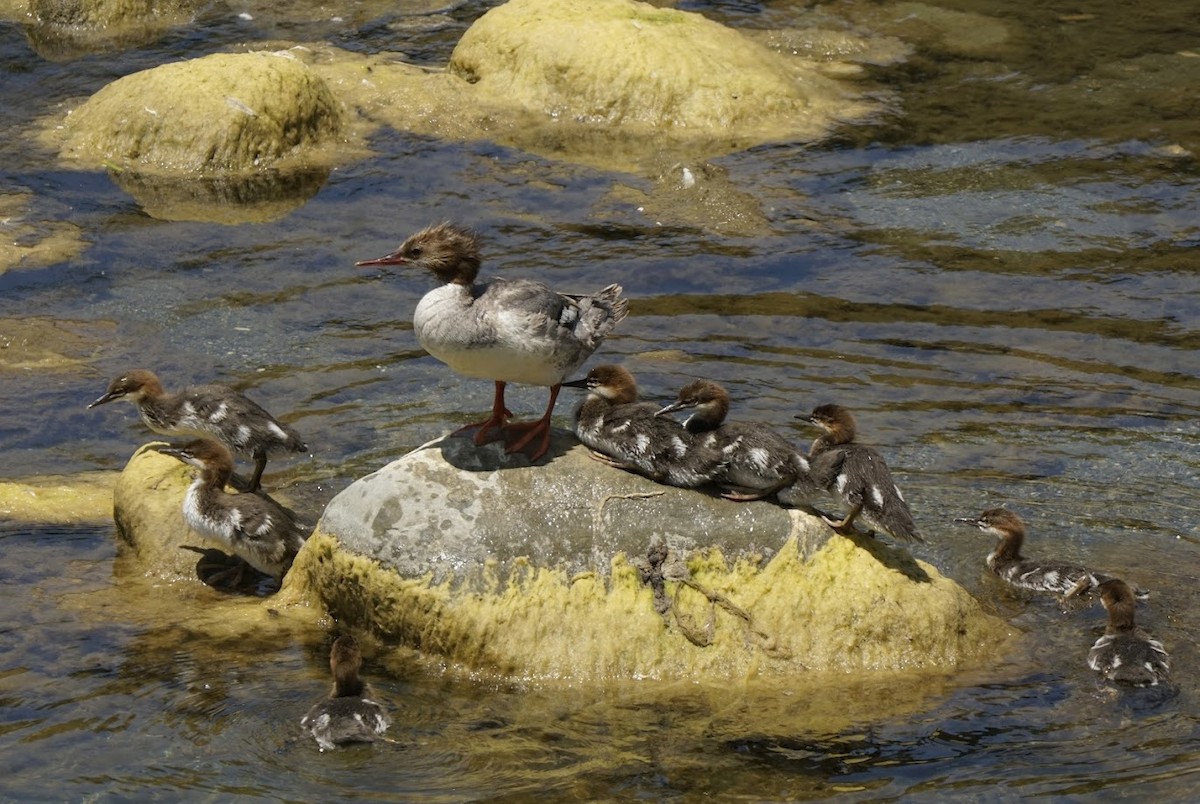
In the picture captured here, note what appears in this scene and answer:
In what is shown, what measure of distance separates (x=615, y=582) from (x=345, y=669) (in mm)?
1355

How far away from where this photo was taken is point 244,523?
8219mm

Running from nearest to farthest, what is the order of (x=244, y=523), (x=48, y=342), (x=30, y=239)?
(x=244, y=523)
(x=48, y=342)
(x=30, y=239)

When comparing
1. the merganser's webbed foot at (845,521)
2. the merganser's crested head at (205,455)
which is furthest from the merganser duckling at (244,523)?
the merganser's webbed foot at (845,521)

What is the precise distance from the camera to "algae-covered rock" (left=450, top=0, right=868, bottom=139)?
50.6ft

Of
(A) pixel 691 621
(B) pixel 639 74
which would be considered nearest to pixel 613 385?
(A) pixel 691 621

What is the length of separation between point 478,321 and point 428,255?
18.9 inches

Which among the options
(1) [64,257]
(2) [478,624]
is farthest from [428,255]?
(1) [64,257]

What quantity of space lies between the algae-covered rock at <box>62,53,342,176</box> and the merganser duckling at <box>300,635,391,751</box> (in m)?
8.57

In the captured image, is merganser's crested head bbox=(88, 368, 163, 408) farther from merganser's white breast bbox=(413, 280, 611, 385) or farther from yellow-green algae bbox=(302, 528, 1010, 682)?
merganser's white breast bbox=(413, 280, 611, 385)

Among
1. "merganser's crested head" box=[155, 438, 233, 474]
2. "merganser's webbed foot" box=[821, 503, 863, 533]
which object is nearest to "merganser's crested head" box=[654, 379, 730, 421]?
"merganser's webbed foot" box=[821, 503, 863, 533]

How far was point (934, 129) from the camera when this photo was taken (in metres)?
15.5

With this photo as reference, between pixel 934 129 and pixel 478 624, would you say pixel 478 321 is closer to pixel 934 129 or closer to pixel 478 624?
pixel 478 624

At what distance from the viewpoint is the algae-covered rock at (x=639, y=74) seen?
1542cm

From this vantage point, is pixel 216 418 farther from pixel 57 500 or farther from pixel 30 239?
pixel 30 239
